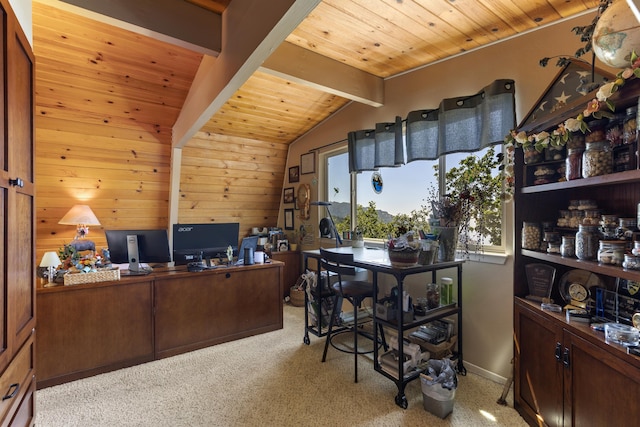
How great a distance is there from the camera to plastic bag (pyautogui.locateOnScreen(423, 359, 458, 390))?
1916 mm

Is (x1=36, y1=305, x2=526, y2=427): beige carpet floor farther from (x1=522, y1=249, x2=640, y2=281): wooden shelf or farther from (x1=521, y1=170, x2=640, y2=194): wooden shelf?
(x1=521, y1=170, x2=640, y2=194): wooden shelf

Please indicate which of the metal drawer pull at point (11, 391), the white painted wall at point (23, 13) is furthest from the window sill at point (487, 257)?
the white painted wall at point (23, 13)

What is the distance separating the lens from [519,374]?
74.1 inches

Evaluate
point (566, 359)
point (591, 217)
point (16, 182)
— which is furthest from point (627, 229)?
point (16, 182)

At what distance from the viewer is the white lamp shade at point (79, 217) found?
3.31m

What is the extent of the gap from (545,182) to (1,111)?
95.4 inches

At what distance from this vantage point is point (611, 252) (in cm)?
133

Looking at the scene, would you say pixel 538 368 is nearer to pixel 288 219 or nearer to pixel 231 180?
pixel 288 219

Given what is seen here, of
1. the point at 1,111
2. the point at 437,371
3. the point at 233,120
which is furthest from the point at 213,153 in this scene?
the point at 437,371

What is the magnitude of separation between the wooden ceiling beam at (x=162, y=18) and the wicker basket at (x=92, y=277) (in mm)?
1788

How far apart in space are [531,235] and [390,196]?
1.55 metres

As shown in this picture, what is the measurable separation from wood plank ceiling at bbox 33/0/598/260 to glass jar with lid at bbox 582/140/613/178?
103 cm

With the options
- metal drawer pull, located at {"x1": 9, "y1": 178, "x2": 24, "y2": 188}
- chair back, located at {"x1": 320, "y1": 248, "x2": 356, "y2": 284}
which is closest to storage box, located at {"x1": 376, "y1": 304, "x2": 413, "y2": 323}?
chair back, located at {"x1": 320, "y1": 248, "x2": 356, "y2": 284}

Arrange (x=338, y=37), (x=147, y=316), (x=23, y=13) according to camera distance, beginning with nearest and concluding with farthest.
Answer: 1. (x=23, y=13)
2. (x=338, y=37)
3. (x=147, y=316)
